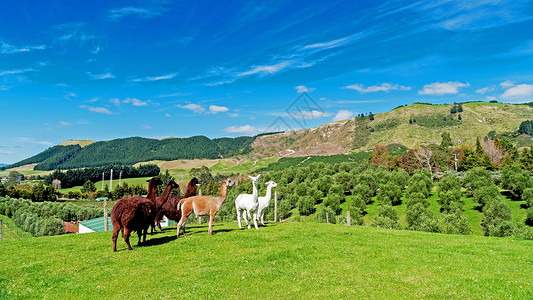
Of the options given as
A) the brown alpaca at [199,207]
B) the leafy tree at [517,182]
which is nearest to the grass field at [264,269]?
the brown alpaca at [199,207]

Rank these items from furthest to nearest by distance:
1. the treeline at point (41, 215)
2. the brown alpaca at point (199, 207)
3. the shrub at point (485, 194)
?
the treeline at point (41, 215)
the shrub at point (485, 194)
the brown alpaca at point (199, 207)

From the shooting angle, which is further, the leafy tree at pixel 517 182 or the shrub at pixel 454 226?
the leafy tree at pixel 517 182

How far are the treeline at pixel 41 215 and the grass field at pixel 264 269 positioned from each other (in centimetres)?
3697

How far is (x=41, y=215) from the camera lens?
57344 millimetres

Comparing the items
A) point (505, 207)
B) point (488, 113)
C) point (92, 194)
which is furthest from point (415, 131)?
point (92, 194)

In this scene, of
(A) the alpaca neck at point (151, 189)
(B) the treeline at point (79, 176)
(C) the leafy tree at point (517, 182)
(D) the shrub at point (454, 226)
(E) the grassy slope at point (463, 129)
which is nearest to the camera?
(A) the alpaca neck at point (151, 189)

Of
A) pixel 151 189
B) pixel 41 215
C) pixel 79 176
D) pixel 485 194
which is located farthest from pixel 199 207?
pixel 79 176

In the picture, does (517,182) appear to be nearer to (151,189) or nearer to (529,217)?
(529,217)

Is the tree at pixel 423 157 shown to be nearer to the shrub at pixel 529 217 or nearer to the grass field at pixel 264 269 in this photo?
the shrub at pixel 529 217

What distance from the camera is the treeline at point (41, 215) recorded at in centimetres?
4369

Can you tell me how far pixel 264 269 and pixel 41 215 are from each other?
6802 centimetres

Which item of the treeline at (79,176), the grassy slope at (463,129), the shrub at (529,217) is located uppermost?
the grassy slope at (463,129)

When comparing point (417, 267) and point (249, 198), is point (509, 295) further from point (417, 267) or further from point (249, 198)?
point (249, 198)

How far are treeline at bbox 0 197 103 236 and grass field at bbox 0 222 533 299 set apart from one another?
3697 cm
